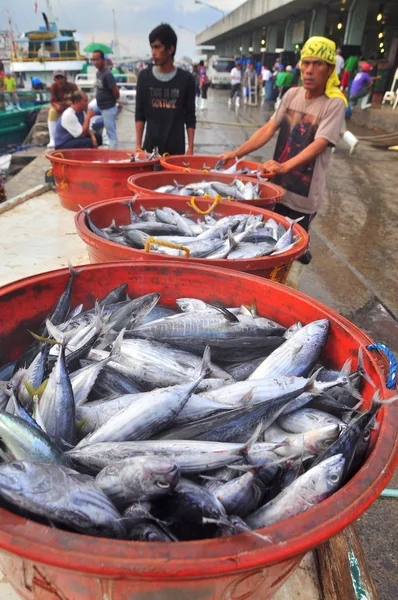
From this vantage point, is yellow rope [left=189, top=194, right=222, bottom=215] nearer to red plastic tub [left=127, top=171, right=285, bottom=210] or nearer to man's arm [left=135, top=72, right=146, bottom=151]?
red plastic tub [left=127, top=171, right=285, bottom=210]

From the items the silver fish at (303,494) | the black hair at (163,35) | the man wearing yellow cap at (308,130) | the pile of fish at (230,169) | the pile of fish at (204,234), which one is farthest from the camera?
the black hair at (163,35)

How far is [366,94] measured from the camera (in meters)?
18.0

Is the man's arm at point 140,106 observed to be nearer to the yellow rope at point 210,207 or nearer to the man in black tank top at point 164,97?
the man in black tank top at point 164,97

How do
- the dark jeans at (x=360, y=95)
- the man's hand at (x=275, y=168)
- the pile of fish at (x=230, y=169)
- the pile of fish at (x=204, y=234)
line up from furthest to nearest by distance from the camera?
the dark jeans at (x=360, y=95)
the pile of fish at (x=230, y=169)
the man's hand at (x=275, y=168)
the pile of fish at (x=204, y=234)

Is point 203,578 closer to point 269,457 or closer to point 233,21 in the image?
point 269,457

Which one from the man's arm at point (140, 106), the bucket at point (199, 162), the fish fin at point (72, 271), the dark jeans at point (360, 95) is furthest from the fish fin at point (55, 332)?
the dark jeans at point (360, 95)

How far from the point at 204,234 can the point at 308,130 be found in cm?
178

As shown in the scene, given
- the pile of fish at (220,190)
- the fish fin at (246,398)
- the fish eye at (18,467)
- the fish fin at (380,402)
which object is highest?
the fish eye at (18,467)

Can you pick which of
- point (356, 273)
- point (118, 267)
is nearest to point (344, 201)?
point (356, 273)

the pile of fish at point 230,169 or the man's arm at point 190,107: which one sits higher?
the man's arm at point 190,107

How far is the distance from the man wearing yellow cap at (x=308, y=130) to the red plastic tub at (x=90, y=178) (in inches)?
48.5

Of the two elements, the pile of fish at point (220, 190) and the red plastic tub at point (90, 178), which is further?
the red plastic tub at point (90, 178)

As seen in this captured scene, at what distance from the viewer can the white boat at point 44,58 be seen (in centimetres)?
3591

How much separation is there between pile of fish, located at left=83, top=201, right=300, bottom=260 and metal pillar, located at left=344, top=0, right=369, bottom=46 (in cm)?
2129
